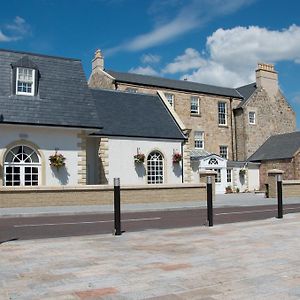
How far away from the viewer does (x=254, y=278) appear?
5648 millimetres

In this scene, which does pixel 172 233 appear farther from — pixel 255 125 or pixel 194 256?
pixel 255 125

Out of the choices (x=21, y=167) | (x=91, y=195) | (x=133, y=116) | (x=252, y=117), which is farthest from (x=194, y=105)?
(x=91, y=195)

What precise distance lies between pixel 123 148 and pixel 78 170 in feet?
13.9

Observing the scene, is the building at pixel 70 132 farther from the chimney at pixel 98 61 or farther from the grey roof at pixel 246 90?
the grey roof at pixel 246 90

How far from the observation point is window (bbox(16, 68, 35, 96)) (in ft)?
78.2

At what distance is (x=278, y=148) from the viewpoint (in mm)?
38969

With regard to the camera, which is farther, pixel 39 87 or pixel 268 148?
pixel 268 148

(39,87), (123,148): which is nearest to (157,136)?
(123,148)

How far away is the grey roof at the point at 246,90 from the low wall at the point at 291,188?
15.9 metres

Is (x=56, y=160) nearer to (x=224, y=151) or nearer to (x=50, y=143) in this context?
(x=50, y=143)

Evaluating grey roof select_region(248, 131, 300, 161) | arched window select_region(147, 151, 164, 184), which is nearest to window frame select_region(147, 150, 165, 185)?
arched window select_region(147, 151, 164, 184)

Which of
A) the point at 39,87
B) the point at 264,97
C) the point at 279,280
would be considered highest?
the point at 264,97

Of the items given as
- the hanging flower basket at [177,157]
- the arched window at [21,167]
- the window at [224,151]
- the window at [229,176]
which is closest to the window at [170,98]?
the window at [224,151]

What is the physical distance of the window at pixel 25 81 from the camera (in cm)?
2384
